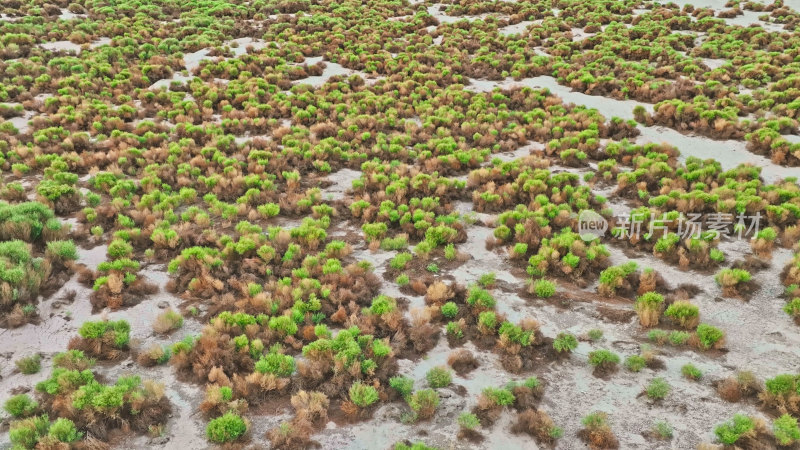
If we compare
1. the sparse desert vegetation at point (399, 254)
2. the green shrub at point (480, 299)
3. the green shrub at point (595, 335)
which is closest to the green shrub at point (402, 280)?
the sparse desert vegetation at point (399, 254)

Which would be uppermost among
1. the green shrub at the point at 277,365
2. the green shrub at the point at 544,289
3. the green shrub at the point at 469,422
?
the green shrub at the point at 277,365

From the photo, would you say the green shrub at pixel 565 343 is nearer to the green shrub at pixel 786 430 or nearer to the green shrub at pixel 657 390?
the green shrub at pixel 657 390

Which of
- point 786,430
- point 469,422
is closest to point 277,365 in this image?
point 469,422

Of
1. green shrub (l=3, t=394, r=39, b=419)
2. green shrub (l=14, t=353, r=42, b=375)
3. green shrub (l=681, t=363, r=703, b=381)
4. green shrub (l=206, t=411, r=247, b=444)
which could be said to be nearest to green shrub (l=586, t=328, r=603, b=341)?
green shrub (l=681, t=363, r=703, b=381)

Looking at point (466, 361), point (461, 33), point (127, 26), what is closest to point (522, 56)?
point (461, 33)

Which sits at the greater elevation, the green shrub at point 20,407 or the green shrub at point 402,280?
the green shrub at point 20,407

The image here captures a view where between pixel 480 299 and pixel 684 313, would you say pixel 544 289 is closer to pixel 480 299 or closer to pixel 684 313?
pixel 480 299
